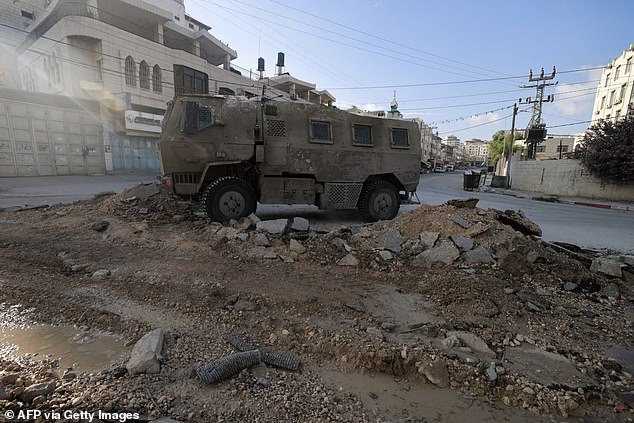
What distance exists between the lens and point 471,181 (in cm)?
2297

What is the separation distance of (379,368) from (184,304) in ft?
6.64

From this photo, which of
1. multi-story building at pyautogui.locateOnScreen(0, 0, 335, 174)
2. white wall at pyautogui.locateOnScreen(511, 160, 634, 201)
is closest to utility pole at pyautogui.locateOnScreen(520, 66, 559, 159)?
white wall at pyautogui.locateOnScreen(511, 160, 634, 201)

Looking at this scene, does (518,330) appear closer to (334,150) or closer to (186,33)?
(334,150)

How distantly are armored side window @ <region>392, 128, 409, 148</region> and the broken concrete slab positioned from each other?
604 centimetres

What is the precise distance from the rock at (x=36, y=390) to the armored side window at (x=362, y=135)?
267 inches

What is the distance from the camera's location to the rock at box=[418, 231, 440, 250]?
505cm

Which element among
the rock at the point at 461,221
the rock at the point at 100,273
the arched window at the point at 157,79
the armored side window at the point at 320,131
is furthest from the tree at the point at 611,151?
the arched window at the point at 157,79

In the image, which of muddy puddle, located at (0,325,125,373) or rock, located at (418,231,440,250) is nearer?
muddy puddle, located at (0,325,125,373)

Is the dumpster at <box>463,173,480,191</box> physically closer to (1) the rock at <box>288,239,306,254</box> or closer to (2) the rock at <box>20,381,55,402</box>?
(1) the rock at <box>288,239,306,254</box>

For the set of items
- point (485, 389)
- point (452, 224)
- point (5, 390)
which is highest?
point (452, 224)

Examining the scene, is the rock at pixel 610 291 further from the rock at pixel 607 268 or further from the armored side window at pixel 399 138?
the armored side window at pixel 399 138

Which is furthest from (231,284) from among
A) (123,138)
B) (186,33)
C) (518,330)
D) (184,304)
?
(186,33)

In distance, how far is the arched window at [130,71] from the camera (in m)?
20.0

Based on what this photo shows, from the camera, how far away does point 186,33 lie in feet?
85.5
